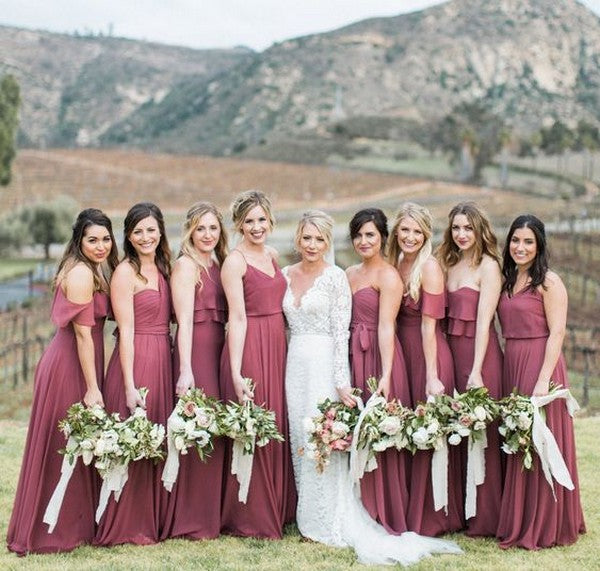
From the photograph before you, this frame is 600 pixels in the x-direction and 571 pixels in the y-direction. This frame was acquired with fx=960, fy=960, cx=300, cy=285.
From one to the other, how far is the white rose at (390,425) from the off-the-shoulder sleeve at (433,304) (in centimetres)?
78

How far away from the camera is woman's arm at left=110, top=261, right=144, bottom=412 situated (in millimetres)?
6422

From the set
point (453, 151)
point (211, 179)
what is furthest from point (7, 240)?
point (453, 151)

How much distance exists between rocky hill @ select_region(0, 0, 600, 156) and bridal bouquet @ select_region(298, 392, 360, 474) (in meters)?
115

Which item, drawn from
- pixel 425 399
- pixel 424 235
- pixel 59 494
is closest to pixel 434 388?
pixel 425 399

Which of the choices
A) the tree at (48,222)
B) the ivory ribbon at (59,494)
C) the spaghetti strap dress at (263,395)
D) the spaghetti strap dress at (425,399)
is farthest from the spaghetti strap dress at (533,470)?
the tree at (48,222)

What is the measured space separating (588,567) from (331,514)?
1707 millimetres

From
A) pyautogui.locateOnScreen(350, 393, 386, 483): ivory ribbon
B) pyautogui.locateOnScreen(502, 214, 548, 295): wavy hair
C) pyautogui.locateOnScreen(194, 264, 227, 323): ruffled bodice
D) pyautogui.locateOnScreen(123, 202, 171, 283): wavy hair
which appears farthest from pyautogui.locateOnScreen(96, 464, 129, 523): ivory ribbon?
pyautogui.locateOnScreen(502, 214, 548, 295): wavy hair

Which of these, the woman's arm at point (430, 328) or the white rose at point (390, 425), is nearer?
the white rose at point (390, 425)

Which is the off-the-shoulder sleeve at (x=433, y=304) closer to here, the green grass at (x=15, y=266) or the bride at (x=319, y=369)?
the bride at (x=319, y=369)

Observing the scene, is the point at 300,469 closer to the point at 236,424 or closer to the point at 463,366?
the point at 236,424

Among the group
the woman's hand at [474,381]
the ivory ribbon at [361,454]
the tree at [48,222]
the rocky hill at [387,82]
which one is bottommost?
the ivory ribbon at [361,454]

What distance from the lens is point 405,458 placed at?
6.79m

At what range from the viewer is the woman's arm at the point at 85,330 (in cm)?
634

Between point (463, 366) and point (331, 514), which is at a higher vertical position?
point (463, 366)
